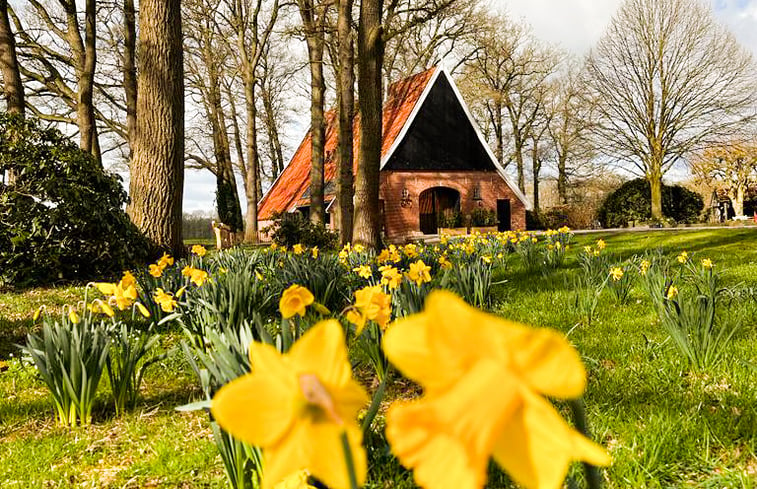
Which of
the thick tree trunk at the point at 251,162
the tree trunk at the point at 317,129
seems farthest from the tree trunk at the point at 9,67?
the thick tree trunk at the point at 251,162

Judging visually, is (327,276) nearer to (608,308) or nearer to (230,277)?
(230,277)

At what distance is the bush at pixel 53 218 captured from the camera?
6.45m

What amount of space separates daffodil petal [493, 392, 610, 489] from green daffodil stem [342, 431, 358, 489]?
0.16 metres

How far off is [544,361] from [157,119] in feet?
24.7

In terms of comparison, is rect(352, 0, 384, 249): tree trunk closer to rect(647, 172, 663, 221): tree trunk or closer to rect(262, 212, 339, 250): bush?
rect(262, 212, 339, 250): bush

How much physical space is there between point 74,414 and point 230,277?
1.32 m

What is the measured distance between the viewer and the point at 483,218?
20953 mm

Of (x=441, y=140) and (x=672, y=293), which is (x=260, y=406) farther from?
(x=441, y=140)

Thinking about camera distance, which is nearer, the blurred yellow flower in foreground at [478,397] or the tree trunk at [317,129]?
the blurred yellow flower in foreground at [478,397]

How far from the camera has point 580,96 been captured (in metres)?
25.2

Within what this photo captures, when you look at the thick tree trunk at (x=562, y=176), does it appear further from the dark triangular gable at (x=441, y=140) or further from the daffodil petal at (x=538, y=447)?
the daffodil petal at (x=538, y=447)

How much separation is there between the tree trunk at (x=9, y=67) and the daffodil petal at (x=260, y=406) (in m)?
11.0

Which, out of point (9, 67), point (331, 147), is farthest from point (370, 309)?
point (331, 147)

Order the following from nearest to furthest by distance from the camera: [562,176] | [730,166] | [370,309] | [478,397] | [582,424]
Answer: [478,397]
[582,424]
[370,309]
[730,166]
[562,176]
